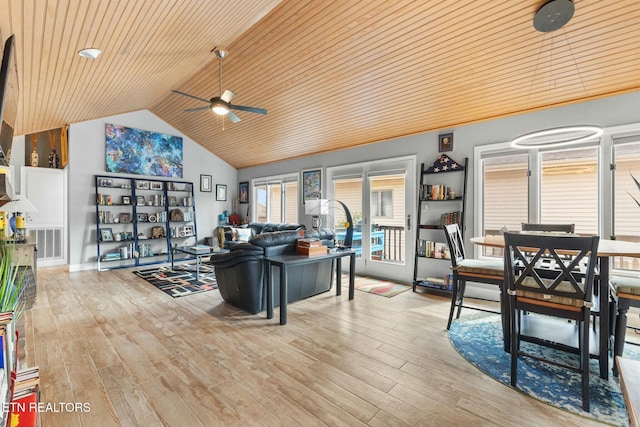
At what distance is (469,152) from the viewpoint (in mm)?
4281

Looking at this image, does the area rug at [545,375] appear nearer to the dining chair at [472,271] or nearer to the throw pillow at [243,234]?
the dining chair at [472,271]

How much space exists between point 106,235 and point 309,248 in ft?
16.9

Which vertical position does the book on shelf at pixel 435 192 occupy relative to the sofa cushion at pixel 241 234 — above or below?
above

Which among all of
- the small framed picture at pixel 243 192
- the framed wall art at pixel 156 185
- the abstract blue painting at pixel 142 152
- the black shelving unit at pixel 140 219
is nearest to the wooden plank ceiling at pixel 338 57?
the abstract blue painting at pixel 142 152

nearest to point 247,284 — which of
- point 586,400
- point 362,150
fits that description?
point 586,400

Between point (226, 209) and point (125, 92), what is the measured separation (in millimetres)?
3983

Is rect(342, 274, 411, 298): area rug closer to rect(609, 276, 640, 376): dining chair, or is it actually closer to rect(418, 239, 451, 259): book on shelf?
rect(418, 239, 451, 259): book on shelf

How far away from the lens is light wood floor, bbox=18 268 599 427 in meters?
1.81

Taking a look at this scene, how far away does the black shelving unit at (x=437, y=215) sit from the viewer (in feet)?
14.2

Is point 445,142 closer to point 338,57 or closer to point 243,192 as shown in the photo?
point 338,57

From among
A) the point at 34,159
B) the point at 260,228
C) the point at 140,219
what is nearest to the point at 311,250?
the point at 260,228

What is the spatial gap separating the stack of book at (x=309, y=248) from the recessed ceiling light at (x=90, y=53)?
308 centimetres

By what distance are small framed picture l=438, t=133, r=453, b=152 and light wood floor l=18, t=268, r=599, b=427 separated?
94.4 inches

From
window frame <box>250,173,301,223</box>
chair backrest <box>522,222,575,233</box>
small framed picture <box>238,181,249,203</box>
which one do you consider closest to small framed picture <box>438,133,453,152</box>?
chair backrest <box>522,222,575,233</box>
